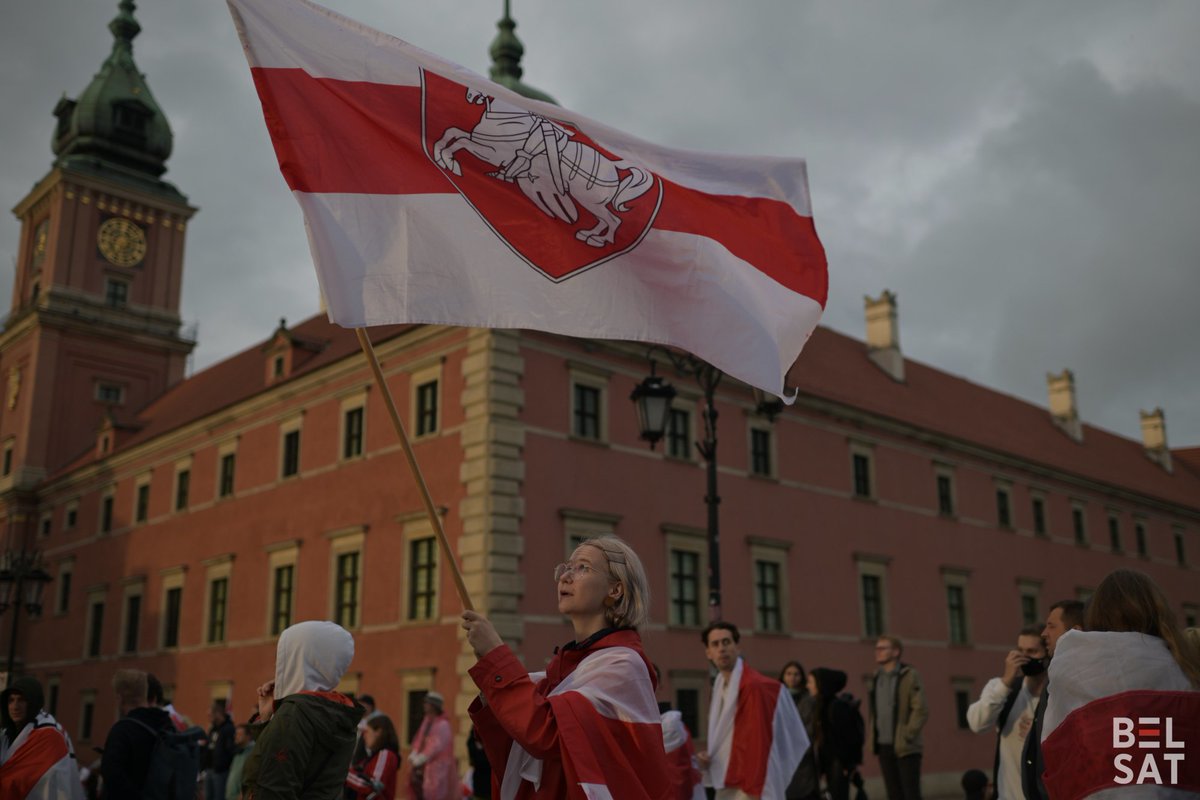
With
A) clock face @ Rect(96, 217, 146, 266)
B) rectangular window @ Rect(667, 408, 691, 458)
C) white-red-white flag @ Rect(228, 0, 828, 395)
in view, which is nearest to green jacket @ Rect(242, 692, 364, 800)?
white-red-white flag @ Rect(228, 0, 828, 395)

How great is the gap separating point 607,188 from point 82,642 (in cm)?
3496

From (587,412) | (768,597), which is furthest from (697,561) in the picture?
(587,412)

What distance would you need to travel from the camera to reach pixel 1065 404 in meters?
46.0

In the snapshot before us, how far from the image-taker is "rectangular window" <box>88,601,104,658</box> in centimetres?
3416

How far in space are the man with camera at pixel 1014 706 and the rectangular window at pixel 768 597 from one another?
1880 centimetres

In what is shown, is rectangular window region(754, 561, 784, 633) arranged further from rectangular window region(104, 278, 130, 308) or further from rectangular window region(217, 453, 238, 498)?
rectangular window region(104, 278, 130, 308)

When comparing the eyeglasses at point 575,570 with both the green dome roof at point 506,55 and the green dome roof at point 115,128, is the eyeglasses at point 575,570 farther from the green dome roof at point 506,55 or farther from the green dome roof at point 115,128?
the green dome roof at point 115,128

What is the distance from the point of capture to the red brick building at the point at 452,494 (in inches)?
866

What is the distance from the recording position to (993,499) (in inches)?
1340

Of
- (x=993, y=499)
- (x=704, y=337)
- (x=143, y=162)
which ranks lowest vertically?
(x=704, y=337)

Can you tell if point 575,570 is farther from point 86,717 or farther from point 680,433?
point 86,717

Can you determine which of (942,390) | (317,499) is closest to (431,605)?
(317,499)

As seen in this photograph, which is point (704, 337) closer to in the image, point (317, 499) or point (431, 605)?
point (431, 605)

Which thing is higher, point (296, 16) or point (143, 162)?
point (143, 162)
